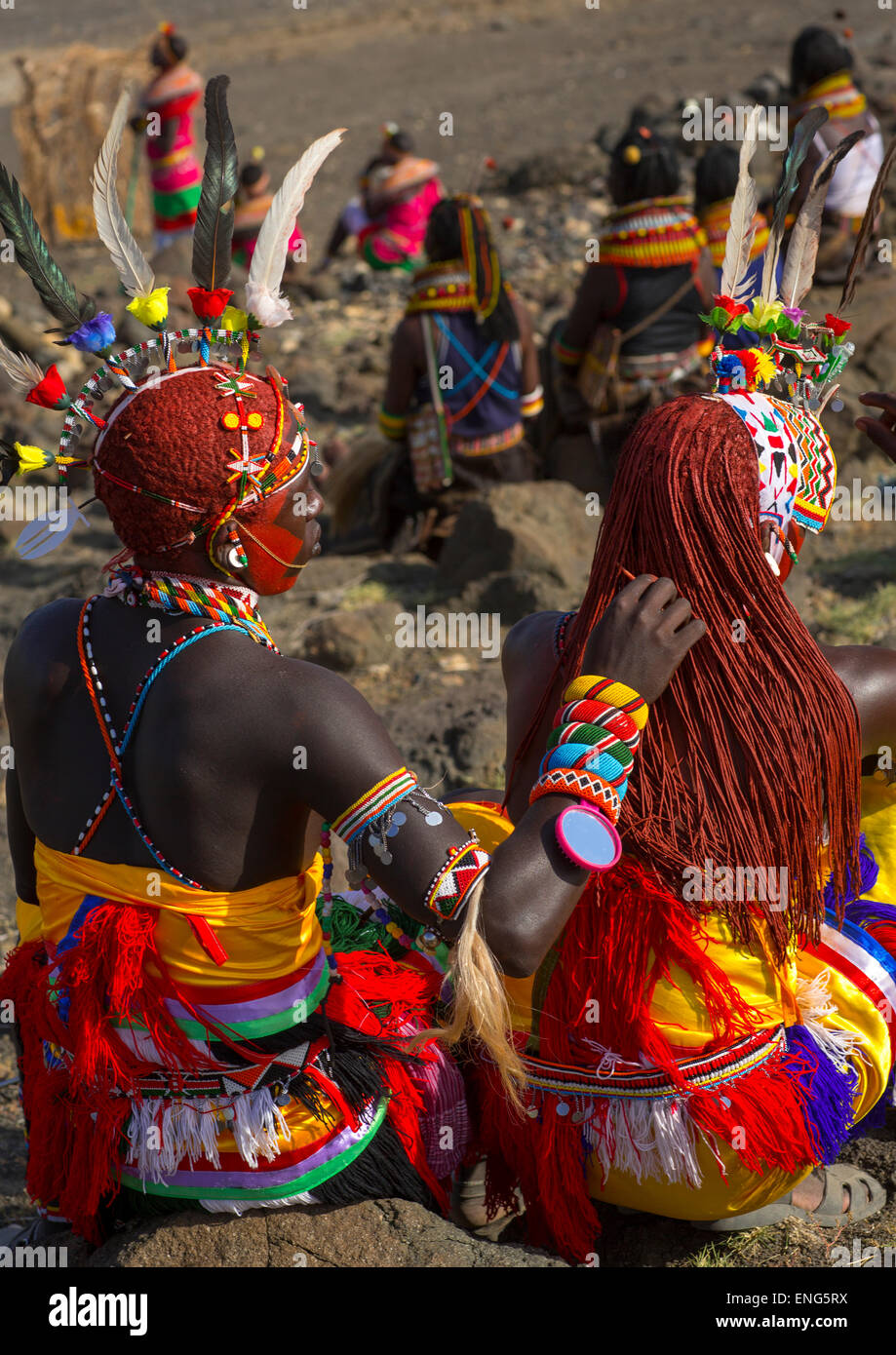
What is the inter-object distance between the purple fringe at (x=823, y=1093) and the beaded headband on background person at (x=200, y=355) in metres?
1.33

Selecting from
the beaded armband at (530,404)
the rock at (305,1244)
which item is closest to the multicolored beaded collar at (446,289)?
the beaded armband at (530,404)

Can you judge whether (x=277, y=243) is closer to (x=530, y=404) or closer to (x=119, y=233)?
(x=119, y=233)

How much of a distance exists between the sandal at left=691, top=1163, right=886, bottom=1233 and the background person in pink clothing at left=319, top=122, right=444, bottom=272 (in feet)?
31.6

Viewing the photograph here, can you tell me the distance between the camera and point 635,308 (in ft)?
22.3

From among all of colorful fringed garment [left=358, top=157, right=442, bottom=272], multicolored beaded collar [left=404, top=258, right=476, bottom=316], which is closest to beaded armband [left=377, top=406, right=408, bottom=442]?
Result: multicolored beaded collar [left=404, top=258, right=476, bottom=316]

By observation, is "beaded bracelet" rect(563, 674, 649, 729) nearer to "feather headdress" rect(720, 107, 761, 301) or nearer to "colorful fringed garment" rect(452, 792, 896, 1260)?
"colorful fringed garment" rect(452, 792, 896, 1260)

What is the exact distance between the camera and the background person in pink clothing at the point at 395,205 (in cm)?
1116

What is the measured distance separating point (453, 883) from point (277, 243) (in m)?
1.20

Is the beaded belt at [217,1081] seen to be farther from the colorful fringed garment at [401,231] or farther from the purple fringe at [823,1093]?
the colorful fringed garment at [401,231]

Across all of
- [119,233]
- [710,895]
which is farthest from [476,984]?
[119,233]

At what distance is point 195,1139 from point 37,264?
155 cm

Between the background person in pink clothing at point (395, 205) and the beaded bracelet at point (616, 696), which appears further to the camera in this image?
the background person in pink clothing at point (395, 205)

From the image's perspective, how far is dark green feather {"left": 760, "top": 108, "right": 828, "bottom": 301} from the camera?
257 cm

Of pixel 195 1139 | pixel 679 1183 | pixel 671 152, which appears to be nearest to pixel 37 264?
pixel 195 1139
